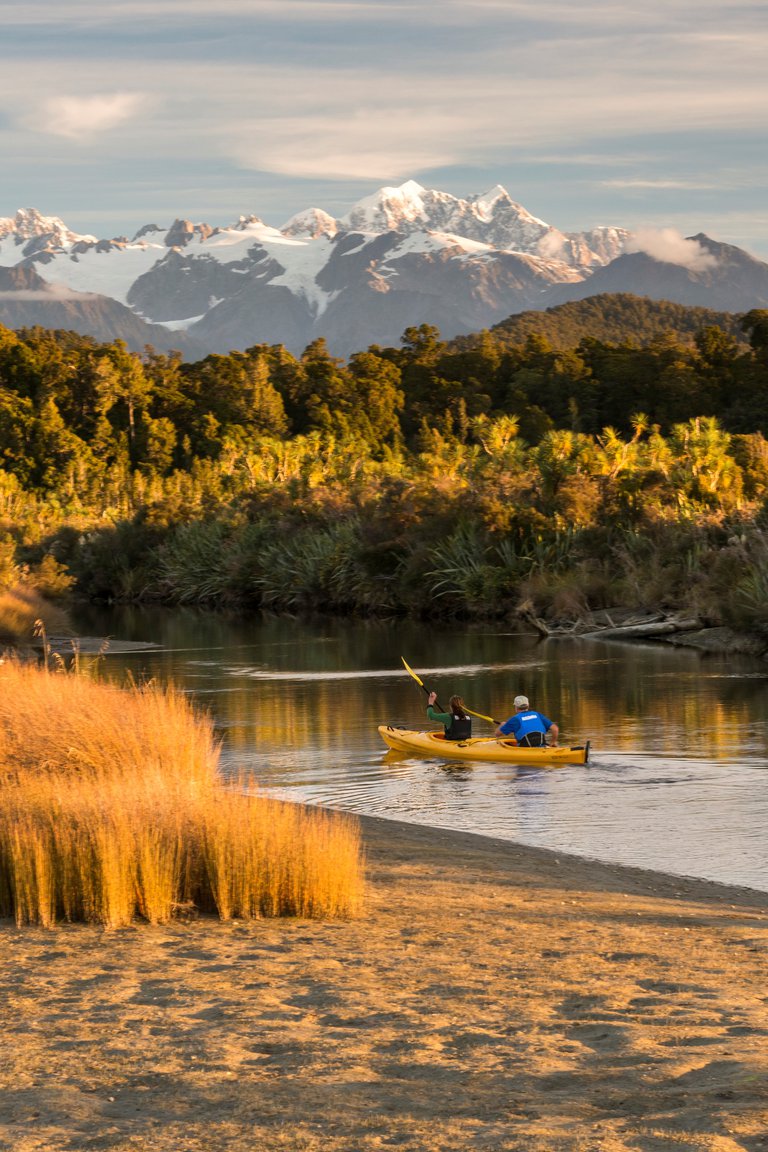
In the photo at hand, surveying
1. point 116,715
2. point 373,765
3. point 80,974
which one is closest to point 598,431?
point 373,765

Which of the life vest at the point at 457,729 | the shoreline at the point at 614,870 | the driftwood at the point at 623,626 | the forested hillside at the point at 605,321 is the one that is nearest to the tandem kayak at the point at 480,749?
the life vest at the point at 457,729

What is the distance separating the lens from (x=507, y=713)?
78.9ft

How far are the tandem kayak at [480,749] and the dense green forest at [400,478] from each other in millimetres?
15267

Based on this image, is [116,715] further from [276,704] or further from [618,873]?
[276,704]

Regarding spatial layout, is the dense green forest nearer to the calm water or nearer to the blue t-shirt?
the calm water

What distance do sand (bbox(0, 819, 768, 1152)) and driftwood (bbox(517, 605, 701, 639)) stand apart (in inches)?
1081

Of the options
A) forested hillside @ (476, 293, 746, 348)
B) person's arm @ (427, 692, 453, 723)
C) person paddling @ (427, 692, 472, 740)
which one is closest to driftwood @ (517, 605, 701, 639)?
person's arm @ (427, 692, 453, 723)

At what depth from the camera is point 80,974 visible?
25.7ft

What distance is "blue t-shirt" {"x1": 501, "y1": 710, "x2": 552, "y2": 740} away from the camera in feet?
63.0

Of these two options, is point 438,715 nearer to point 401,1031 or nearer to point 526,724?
point 526,724

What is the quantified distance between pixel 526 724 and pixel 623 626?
67.3ft

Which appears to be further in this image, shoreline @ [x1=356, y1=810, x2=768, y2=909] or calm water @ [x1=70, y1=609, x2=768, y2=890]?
calm water @ [x1=70, y1=609, x2=768, y2=890]

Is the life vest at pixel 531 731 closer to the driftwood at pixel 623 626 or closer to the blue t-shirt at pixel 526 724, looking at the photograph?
the blue t-shirt at pixel 526 724

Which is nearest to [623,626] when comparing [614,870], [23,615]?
[23,615]
